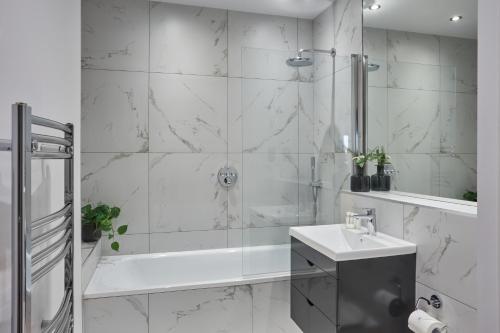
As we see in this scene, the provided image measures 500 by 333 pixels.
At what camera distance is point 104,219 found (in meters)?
2.61

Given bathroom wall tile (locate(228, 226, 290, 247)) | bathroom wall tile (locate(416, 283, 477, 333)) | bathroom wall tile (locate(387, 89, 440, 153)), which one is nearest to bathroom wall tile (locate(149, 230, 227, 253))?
bathroom wall tile (locate(228, 226, 290, 247))

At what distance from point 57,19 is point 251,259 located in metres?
1.87

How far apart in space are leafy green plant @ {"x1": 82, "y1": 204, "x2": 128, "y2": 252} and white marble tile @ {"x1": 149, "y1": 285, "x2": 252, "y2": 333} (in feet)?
2.52

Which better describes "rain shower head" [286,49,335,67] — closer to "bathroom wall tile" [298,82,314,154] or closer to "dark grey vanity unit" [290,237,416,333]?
"bathroom wall tile" [298,82,314,154]

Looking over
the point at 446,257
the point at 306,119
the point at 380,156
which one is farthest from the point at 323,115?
the point at 446,257

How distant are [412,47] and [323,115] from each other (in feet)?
2.90

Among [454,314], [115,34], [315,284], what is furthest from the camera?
[115,34]

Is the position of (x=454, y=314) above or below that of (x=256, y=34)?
below

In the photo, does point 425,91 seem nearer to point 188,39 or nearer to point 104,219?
point 188,39

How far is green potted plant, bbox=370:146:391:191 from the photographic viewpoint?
233 cm

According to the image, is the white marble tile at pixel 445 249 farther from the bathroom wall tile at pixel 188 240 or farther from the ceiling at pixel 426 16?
the bathroom wall tile at pixel 188 240

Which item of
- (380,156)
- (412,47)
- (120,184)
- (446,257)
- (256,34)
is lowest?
(446,257)

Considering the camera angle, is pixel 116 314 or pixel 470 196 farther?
pixel 116 314

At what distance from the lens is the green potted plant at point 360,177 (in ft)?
7.89
